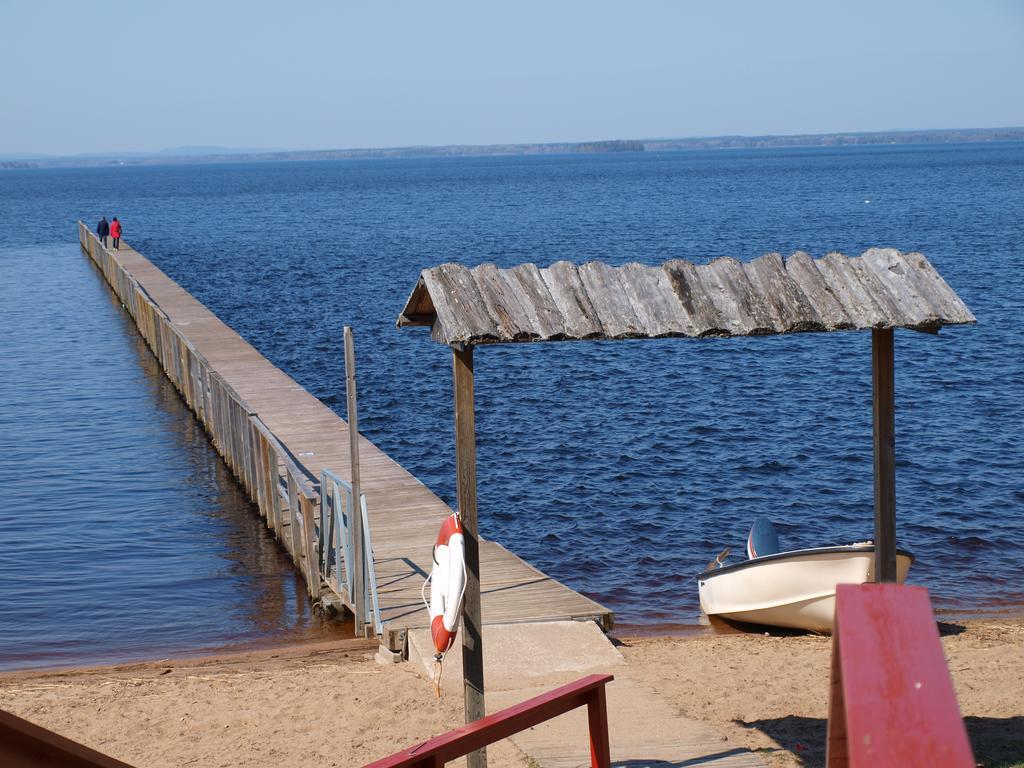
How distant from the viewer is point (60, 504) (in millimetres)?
17359

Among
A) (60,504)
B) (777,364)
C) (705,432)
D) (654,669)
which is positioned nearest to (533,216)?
(777,364)

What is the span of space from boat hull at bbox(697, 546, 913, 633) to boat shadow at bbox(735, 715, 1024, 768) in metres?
2.78

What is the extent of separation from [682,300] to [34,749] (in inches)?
162

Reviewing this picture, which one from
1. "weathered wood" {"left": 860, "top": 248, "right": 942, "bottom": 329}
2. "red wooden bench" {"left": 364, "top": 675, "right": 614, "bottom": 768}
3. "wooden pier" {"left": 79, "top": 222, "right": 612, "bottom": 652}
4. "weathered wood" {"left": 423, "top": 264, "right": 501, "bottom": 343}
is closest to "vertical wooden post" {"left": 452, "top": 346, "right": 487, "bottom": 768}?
"weathered wood" {"left": 423, "top": 264, "right": 501, "bottom": 343}

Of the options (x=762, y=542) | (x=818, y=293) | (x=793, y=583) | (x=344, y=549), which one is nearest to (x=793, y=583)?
(x=793, y=583)

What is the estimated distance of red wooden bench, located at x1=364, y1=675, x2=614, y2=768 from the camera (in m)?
4.33

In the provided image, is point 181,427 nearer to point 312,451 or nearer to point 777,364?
point 312,451

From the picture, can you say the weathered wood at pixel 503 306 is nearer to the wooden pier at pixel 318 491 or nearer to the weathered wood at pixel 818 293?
the weathered wood at pixel 818 293

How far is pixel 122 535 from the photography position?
1592 cm

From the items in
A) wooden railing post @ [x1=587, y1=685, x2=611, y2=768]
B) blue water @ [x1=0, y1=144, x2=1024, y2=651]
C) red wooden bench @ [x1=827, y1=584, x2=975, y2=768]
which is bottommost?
blue water @ [x1=0, y1=144, x2=1024, y2=651]

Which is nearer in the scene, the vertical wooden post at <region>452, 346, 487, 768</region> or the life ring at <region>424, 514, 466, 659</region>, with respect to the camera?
the vertical wooden post at <region>452, 346, 487, 768</region>

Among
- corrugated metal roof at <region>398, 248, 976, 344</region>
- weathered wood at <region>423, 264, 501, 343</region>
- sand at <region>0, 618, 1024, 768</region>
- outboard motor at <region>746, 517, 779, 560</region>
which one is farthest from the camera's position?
outboard motor at <region>746, 517, 779, 560</region>

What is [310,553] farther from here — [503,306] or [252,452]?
[503,306]

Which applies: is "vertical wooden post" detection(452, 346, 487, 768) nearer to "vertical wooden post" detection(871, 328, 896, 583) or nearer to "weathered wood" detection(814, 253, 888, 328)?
"weathered wood" detection(814, 253, 888, 328)
